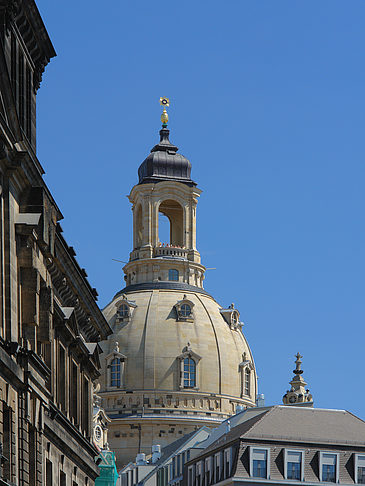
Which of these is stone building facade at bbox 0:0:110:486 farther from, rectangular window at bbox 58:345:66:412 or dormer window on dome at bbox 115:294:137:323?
dormer window on dome at bbox 115:294:137:323

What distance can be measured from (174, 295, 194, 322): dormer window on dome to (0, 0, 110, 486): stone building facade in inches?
4807

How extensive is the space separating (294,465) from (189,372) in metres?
83.2

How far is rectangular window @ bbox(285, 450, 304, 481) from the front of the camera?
93.2 metres

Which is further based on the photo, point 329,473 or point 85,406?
point 329,473

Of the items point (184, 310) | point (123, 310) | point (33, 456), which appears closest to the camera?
point (33, 456)

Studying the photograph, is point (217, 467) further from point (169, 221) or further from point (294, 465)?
point (169, 221)

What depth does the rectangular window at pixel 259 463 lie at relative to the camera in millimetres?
93312

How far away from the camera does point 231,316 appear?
7205 inches

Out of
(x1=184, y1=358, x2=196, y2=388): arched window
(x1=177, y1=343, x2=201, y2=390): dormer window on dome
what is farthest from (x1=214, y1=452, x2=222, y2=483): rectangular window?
(x1=184, y1=358, x2=196, y2=388): arched window

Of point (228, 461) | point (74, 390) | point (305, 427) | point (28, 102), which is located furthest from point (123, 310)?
point (28, 102)

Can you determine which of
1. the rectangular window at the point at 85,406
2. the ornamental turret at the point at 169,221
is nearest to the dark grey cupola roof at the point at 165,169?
the ornamental turret at the point at 169,221

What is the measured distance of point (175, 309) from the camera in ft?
590

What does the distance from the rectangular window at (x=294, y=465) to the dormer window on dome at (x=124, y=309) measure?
8698cm

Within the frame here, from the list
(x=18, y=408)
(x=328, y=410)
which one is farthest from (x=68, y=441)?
(x=328, y=410)
